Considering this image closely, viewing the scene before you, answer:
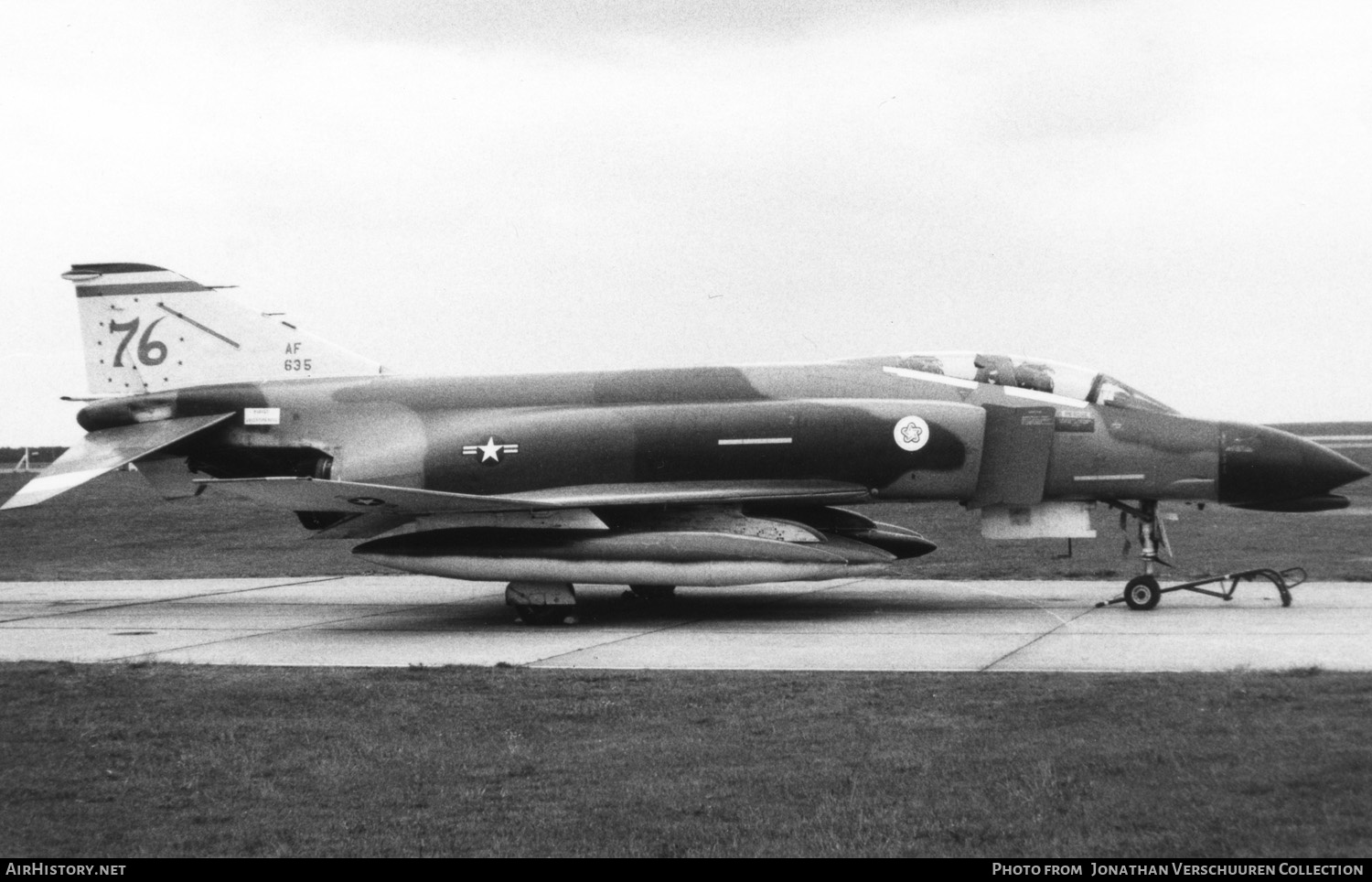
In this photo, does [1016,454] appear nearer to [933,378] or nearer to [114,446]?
[933,378]

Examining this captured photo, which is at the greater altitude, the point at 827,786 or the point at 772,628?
the point at 827,786

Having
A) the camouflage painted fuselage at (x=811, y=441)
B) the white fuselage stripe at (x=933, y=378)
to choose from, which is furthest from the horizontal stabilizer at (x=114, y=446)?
the white fuselage stripe at (x=933, y=378)

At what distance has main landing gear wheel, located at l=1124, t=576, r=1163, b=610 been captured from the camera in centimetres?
1334

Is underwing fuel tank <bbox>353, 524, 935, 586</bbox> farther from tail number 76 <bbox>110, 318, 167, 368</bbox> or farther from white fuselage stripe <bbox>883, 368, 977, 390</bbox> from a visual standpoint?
tail number 76 <bbox>110, 318, 167, 368</bbox>

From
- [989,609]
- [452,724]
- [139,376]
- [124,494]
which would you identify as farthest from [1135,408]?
[124,494]

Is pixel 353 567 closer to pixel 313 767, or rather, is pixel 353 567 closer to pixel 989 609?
pixel 989 609

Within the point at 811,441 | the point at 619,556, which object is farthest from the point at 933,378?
the point at 619,556

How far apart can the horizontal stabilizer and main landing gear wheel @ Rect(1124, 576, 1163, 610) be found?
9331mm

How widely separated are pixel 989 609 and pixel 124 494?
84.6 ft

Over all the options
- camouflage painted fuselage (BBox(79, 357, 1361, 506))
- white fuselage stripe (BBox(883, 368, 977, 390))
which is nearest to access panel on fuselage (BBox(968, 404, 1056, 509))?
camouflage painted fuselage (BBox(79, 357, 1361, 506))

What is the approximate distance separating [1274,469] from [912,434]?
3.35 meters

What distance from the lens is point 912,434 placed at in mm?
13789
